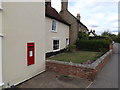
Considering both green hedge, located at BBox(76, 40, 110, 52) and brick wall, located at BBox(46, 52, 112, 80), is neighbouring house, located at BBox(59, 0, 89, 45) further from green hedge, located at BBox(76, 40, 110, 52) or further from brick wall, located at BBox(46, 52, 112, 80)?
brick wall, located at BBox(46, 52, 112, 80)

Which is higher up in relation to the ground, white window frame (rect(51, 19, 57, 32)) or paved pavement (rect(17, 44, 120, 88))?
white window frame (rect(51, 19, 57, 32))

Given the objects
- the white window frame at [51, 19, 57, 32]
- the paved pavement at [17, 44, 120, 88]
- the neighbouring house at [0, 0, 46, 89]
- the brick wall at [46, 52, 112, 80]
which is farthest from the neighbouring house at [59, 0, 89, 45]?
the paved pavement at [17, 44, 120, 88]

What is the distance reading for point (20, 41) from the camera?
5.92 metres

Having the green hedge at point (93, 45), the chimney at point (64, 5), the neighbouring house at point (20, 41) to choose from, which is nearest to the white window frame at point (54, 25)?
the neighbouring house at point (20, 41)

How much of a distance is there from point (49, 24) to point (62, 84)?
754 cm

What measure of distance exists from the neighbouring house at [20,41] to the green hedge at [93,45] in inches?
511

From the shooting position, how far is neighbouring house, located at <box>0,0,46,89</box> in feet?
16.4

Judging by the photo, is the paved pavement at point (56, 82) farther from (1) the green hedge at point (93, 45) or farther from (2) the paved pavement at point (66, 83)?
(1) the green hedge at point (93, 45)

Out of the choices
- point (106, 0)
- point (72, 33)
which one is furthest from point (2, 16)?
point (72, 33)

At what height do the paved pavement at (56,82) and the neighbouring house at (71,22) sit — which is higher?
the neighbouring house at (71,22)

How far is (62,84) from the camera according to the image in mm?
5863

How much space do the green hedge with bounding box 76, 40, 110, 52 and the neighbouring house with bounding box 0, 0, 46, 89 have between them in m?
13.0

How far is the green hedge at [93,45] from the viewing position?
18.0 meters

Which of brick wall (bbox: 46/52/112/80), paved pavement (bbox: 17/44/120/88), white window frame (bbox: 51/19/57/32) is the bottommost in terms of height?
paved pavement (bbox: 17/44/120/88)
